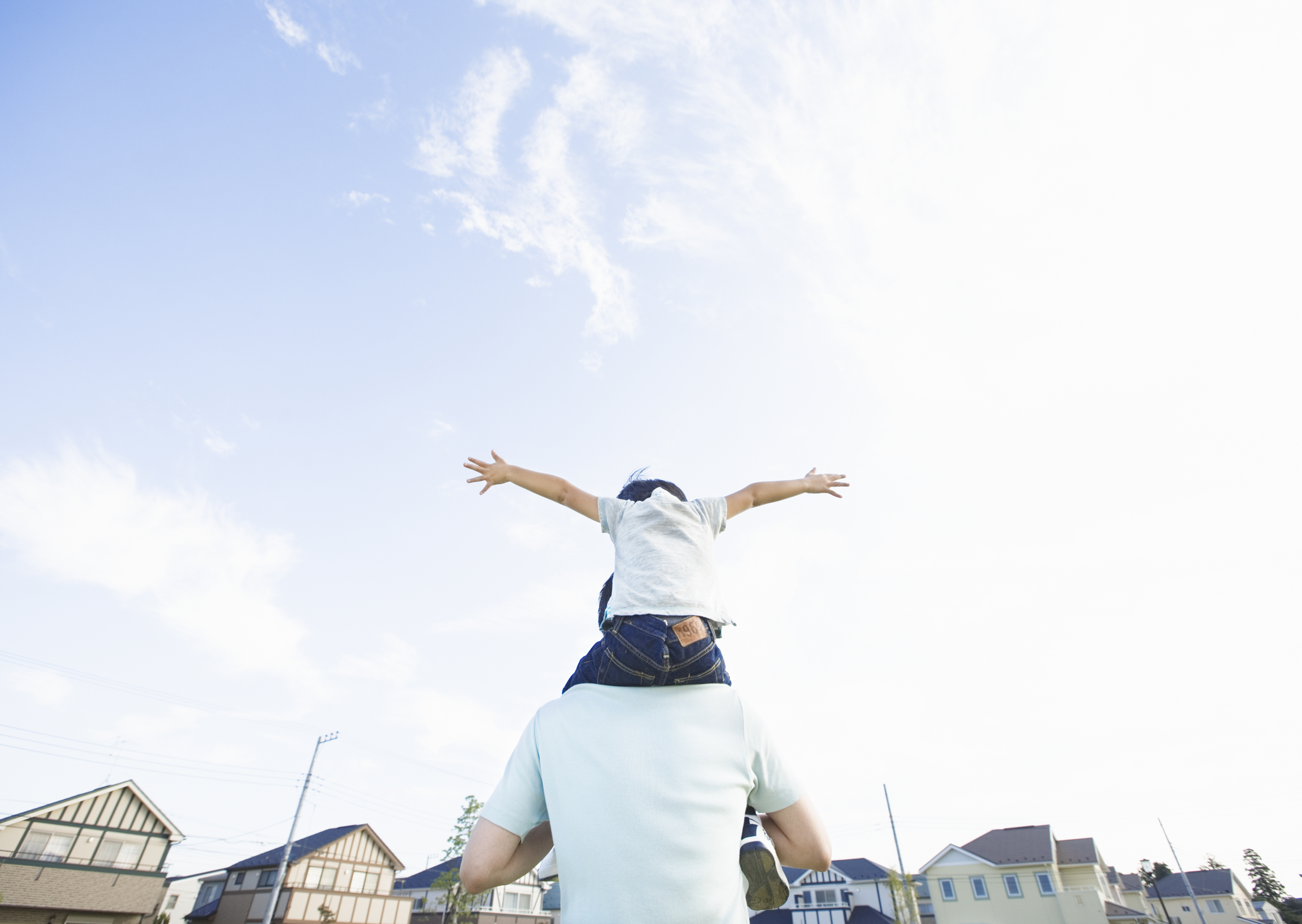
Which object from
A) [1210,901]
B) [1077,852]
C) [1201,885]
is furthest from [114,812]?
[1201,885]

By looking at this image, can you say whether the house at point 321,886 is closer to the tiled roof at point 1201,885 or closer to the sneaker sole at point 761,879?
the sneaker sole at point 761,879

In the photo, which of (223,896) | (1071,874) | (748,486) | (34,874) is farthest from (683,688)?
(1071,874)

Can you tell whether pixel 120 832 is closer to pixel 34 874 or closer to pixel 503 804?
pixel 34 874

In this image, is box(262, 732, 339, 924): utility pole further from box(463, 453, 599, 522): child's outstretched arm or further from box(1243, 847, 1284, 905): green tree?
box(1243, 847, 1284, 905): green tree

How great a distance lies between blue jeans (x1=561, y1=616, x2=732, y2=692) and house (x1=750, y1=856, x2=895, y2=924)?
52117mm

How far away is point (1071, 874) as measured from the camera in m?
41.2

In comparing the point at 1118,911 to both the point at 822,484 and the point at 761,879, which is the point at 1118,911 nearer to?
the point at 822,484

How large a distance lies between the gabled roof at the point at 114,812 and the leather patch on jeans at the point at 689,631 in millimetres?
41131

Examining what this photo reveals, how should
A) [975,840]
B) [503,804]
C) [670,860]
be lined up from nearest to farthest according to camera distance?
[670,860] → [503,804] → [975,840]

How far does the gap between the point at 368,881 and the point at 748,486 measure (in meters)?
47.3

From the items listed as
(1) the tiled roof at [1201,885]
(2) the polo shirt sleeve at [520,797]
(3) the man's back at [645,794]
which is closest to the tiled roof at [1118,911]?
(1) the tiled roof at [1201,885]

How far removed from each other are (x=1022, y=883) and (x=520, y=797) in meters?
50.9

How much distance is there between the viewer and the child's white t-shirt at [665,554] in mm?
2123

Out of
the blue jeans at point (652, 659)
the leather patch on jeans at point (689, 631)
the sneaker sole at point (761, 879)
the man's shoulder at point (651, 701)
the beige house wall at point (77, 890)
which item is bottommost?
the sneaker sole at point (761, 879)
